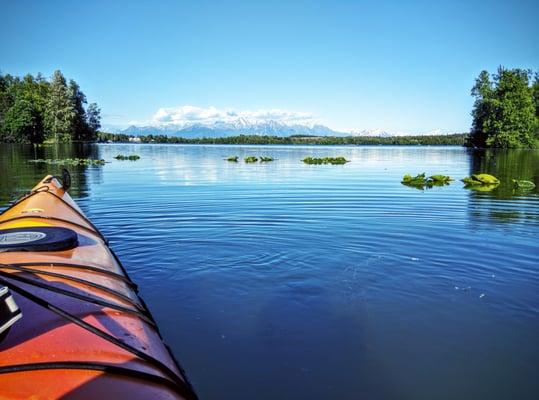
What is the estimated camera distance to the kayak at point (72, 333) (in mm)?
2648

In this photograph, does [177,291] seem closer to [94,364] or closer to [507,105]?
[94,364]

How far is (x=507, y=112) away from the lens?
78.5m

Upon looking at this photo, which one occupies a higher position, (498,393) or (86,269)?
(86,269)

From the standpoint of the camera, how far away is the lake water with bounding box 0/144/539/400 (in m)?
4.90

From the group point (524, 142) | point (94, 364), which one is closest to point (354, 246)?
point (94, 364)

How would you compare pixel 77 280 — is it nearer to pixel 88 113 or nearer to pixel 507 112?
pixel 507 112

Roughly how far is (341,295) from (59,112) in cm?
9906

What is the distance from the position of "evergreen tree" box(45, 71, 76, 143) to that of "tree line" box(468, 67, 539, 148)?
8740 centimetres

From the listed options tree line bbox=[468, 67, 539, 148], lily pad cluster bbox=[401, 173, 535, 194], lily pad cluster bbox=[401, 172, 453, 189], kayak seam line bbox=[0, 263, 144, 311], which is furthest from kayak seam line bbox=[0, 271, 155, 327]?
tree line bbox=[468, 67, 539, 148]

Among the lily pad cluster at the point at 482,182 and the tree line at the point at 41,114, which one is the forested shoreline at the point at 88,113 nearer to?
the tree line at the point at 41,114

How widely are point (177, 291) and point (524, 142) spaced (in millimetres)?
92549

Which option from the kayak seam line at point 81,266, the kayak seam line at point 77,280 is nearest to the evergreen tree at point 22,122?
the kayak seam line at point 81,266

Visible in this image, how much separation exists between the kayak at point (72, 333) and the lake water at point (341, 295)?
4.90ft

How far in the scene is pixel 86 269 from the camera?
187 inches
